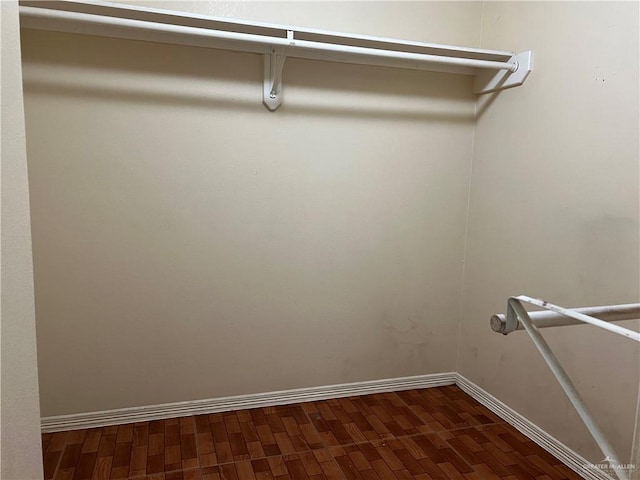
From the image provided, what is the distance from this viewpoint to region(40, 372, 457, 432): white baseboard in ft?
7.66

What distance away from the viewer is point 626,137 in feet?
6.12

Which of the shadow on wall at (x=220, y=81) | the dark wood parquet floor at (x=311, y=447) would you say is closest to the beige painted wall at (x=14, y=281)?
the dark wood parquet floor at (x=311, y=447)

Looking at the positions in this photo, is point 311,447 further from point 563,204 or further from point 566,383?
point 563,204

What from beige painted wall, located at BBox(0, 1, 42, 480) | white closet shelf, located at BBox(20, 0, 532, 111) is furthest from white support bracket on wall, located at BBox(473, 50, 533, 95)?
beige painted wall, located at BBox(0, 1, 42, 480)

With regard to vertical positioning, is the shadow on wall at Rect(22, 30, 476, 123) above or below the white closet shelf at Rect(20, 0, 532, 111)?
below

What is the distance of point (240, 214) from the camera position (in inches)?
96.5

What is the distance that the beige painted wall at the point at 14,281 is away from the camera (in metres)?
1.07

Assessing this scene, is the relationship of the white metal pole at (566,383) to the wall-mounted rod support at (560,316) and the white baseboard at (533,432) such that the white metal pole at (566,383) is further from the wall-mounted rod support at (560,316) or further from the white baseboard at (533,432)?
the white baseboard at (533,432)

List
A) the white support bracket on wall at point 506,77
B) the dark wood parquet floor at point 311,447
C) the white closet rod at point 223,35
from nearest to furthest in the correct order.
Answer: the white closet rod at point 223,35, the dark wood parquet floor at point 311,447, the white support bracket on wall at point 506,77

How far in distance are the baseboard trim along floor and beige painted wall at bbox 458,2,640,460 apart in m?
0.06

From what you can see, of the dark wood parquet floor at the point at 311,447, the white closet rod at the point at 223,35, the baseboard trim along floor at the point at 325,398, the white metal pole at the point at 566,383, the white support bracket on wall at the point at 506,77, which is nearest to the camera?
the white metal pole at the point at 566,383

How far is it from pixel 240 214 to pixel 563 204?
5.07 feet

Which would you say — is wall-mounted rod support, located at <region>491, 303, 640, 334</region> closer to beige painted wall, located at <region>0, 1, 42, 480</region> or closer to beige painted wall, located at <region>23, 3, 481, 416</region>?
beige painted wall, located at <region>0, 1, 42, 480</region>

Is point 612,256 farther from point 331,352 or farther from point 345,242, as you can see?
point 331,352
